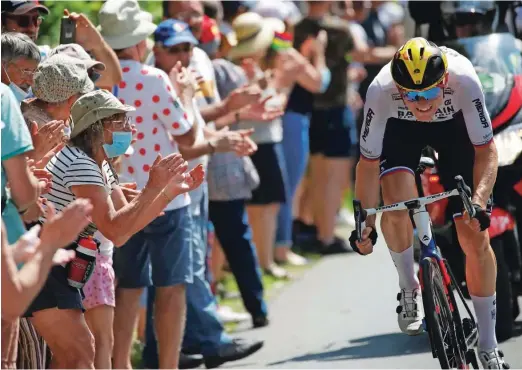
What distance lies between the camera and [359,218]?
26.7 ft

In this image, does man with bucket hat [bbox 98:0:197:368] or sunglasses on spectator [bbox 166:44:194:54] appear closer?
man with bucket hat [bbox 98:0:197:368]

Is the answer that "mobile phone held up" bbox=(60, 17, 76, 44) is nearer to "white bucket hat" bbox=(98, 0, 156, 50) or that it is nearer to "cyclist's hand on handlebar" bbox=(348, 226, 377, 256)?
"white bucket hat" bbox=(98, 0, 156, 50)

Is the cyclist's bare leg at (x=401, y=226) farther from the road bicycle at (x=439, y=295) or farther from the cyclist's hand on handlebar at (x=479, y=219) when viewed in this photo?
the cyclist's hand on handlebar at (x=479, y=219)

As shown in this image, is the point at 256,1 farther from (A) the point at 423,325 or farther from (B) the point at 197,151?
(A) the point at 423,325

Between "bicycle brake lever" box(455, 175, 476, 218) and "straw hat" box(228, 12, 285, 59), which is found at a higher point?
"bicycle brake lever" box(455, 175, 476, 218)

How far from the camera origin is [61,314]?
7363 mm

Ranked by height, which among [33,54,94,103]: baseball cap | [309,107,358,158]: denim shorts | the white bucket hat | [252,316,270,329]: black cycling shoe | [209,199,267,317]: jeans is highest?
[33,54,94,103]: baseball cap

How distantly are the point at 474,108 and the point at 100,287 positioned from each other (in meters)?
2.26

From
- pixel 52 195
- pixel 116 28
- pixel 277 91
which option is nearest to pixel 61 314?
pixel 52 195

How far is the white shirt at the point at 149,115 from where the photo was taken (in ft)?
29.4

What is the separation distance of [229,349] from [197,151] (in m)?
1.49

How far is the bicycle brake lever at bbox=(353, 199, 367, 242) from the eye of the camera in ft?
26.7

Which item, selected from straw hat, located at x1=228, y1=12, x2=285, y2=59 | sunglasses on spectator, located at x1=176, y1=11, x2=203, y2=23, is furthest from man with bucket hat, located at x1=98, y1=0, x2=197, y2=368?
straw hat, located at x1=228, y1=12, x2=285, y2=59

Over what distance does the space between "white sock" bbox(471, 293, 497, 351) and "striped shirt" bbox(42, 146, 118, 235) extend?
2370 mm
